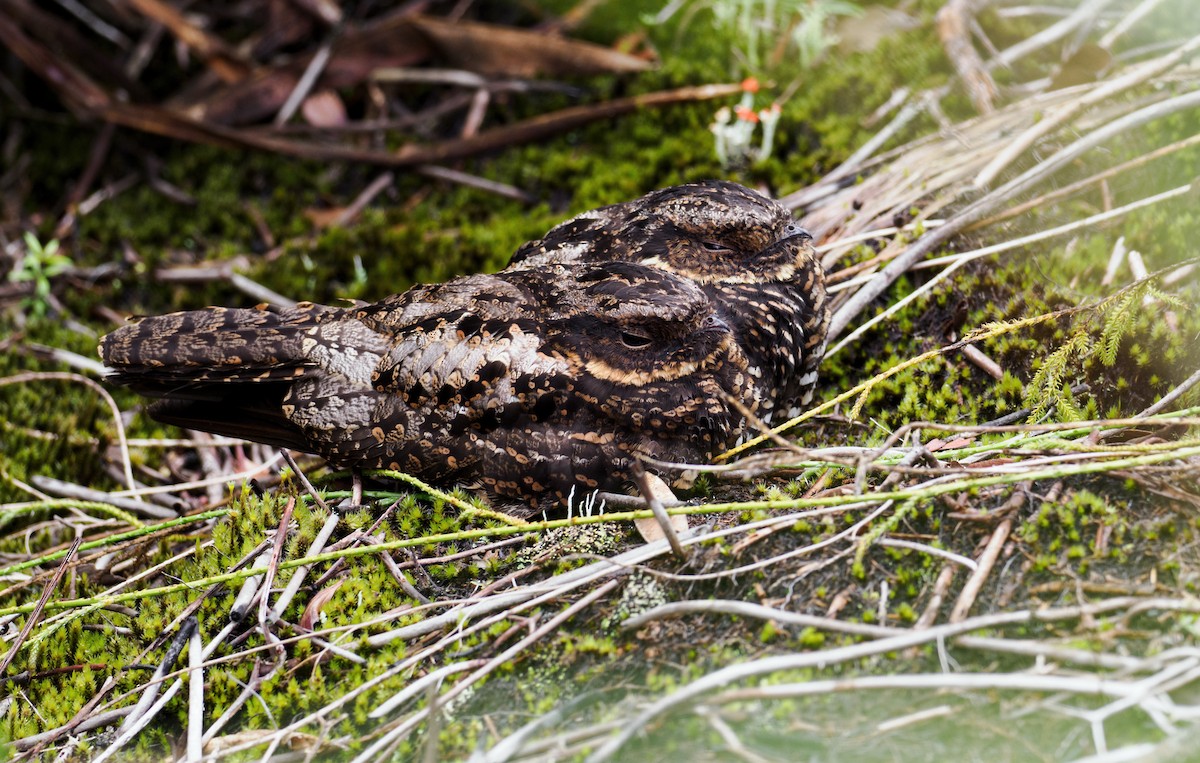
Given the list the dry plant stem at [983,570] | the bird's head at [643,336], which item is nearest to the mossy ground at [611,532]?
the dry plant stem at [983,570]

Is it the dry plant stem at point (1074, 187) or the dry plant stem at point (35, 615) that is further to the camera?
the dry plant stem at point (1074, 187)

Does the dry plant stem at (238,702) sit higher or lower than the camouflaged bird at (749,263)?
lower

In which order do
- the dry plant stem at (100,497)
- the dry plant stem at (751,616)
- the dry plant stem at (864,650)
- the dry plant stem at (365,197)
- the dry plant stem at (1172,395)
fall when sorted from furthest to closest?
1. the dry plant stem at (365,197)
2. the dry plant stem at (100,497)
3. the dry plant stem at (1172,395)
4. the dry plant stem at (751,616)
5. the dry plant stem at (864,650)

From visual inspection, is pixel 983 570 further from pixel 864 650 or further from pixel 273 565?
pixel 273 565

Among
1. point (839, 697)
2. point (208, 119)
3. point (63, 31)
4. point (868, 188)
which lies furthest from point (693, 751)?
point (63, 31)

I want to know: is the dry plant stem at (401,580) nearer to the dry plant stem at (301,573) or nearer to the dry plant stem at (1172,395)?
the dry plant stem at (301,573)

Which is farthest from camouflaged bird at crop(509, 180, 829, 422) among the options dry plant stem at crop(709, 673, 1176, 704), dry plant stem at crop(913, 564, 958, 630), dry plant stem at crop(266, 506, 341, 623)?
dry plant stem at crop(709, 673, 1176, 704)
